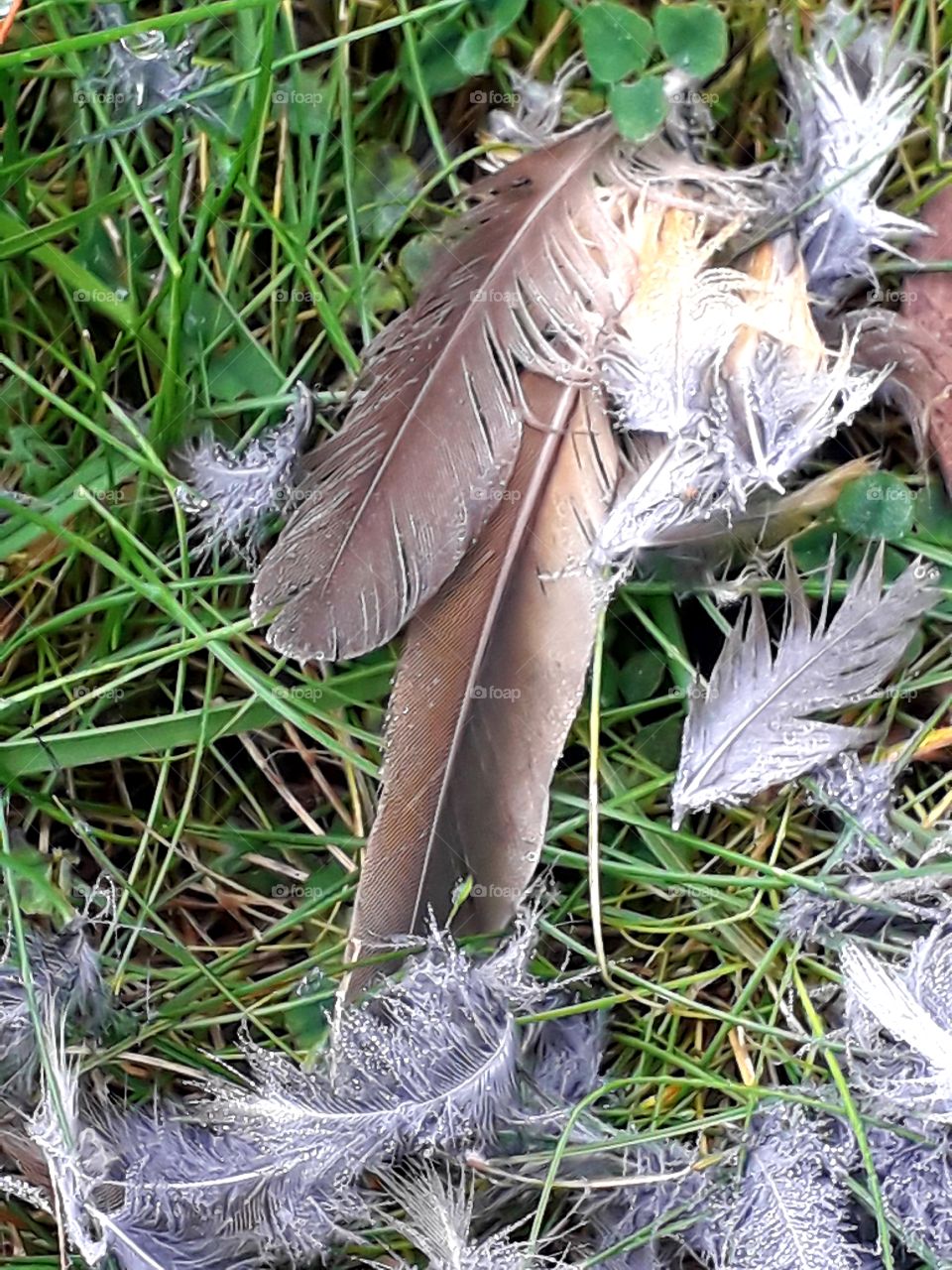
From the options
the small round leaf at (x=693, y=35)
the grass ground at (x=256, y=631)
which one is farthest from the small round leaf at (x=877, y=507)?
the small round leaf at (x=693, y=35)

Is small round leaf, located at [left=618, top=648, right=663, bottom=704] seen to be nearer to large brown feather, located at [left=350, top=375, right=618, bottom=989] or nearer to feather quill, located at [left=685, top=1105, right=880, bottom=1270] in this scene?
large brown feather, located at [left=350, top=375, right=618, bottom=989]

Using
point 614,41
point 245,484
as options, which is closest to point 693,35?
point 614,41

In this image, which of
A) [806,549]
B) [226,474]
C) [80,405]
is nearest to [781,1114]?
[806,549]

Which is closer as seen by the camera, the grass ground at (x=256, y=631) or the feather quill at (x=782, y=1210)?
the feather quill at (x=782, y=1210)

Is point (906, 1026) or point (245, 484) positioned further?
point (245, 484)

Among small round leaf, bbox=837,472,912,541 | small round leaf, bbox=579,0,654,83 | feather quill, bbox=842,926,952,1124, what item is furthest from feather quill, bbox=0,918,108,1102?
small round leaf, bbox=579,0,654,83

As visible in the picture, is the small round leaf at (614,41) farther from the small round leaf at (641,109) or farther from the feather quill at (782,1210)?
the feather quill at (782,1210)

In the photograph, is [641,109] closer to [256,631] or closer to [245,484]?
[245,484]
